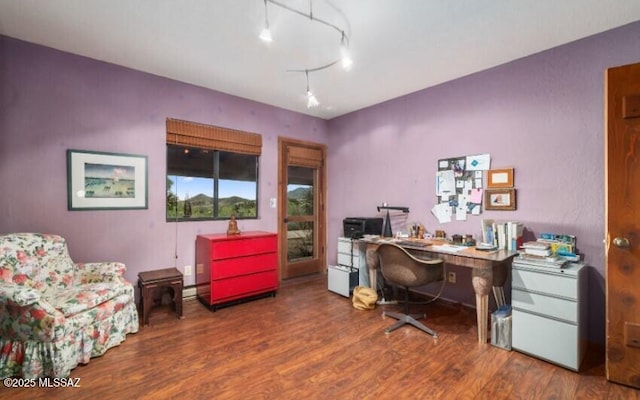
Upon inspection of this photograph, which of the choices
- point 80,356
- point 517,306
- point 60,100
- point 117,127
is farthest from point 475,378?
point 60,100

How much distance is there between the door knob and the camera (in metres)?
1.85

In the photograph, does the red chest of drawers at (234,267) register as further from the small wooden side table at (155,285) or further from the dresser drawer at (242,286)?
the small wooden side table at (155,285)

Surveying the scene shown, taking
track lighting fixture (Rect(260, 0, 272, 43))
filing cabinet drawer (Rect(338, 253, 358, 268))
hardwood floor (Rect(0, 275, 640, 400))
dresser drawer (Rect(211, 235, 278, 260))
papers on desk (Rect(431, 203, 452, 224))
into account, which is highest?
track lighting fixture (Rect(260, 0, 272, 43))

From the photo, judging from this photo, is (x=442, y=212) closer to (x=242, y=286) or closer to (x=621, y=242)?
(x=621, y=242)

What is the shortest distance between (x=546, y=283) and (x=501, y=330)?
1.75 ft

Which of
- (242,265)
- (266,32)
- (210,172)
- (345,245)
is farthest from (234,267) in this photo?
(266,32)

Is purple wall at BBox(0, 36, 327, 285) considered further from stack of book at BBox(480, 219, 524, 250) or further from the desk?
stack of book at BBox(480, 219, 524, 250)

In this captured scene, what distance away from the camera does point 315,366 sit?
6.89ft

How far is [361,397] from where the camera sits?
5.80ft

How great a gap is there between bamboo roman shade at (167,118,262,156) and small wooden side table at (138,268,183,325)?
58.2 inches

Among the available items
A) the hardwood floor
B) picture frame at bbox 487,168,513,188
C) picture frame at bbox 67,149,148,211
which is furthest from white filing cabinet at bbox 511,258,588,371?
picture frame at bbox 67,149,148,211

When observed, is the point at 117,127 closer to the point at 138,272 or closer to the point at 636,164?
the point at 138,272

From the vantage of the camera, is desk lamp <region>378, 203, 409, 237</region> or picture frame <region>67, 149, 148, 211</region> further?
desk lamp <region>378, 203, 409, 237</region>

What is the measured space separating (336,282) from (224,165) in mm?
2111
